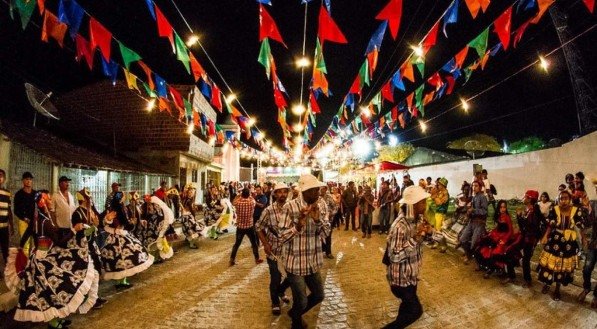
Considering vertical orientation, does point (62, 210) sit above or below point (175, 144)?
below

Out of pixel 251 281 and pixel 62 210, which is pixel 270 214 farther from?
pixel 62 210

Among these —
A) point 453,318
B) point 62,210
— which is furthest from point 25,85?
point 453,318

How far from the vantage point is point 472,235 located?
7.95m

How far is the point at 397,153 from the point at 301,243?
126 feet

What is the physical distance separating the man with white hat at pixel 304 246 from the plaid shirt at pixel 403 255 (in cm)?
85

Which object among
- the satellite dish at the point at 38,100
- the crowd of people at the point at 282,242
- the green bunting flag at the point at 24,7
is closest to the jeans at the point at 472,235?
the crowd of people at the point at 282,242

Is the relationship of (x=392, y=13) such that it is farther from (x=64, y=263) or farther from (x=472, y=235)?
(x=64, y=263)

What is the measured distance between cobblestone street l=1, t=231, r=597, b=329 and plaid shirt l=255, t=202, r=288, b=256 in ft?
3.41

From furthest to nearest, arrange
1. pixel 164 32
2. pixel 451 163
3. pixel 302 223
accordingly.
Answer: pixel 451 163 → pixel 164 32 → pixel 302 223

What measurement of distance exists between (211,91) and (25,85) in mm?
5691

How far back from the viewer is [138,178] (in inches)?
608

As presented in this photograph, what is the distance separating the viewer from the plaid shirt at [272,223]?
186 inches

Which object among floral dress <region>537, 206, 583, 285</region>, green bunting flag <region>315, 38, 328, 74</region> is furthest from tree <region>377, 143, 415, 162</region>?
floral dress <region>537, 206, 583, 285</region>

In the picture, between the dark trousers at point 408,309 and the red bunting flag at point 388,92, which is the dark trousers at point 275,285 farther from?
the red bunting flag at point 388,92
